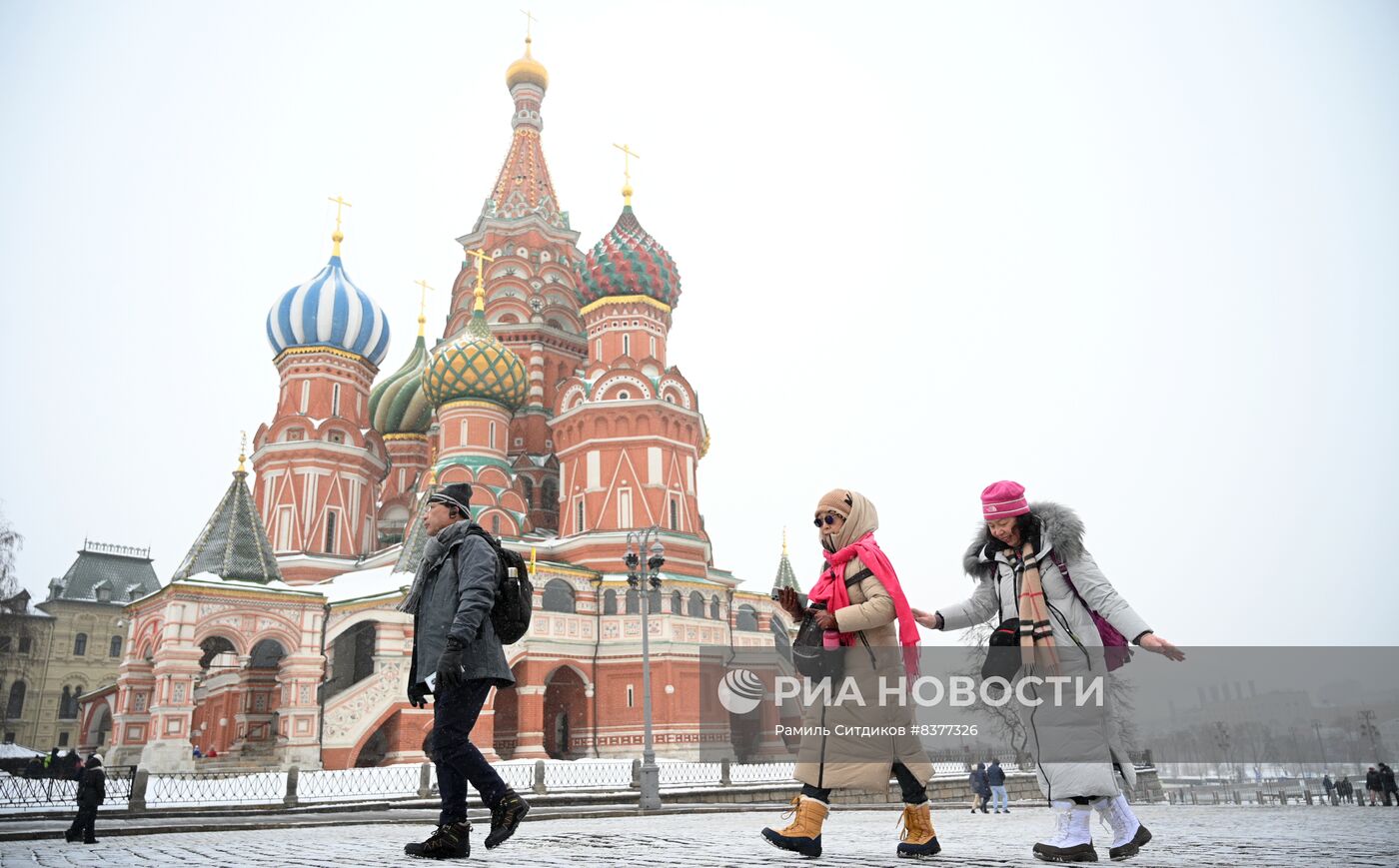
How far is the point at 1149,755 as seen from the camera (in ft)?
109

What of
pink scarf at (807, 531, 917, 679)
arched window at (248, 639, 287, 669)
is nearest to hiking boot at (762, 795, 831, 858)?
pink scarf at (807, 531, 917, 679)

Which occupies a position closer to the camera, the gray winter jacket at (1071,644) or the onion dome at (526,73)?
the gray winter jacket at (1071,644)

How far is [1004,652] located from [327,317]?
36388mm

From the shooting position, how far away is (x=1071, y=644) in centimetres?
448

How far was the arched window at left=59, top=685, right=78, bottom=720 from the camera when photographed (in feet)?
167

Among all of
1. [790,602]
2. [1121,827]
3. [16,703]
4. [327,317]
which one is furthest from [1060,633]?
[16,703]

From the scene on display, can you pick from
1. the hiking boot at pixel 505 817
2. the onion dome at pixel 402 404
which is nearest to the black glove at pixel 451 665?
the hiking boot at pixel 505 817

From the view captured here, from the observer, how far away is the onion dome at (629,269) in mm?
36031

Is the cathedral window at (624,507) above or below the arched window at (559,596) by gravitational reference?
above

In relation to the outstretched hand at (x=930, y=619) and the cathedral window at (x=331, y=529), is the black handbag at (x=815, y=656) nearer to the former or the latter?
the outstretched hand at (x=930, y=619)

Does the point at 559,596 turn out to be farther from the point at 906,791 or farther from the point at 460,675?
the point at 906,791

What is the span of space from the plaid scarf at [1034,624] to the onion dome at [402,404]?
3826 cm

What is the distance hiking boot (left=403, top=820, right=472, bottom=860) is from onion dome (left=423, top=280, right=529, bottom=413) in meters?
30.8

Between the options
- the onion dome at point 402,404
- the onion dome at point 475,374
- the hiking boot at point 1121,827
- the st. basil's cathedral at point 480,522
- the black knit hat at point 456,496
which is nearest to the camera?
the hiking boot at point 1121,827
